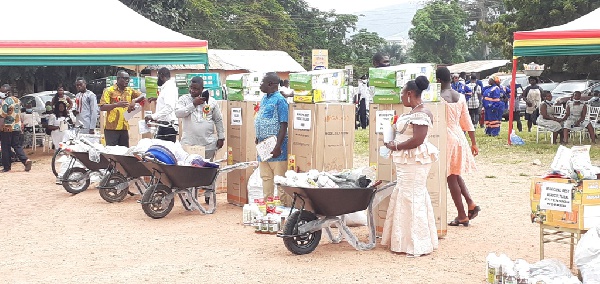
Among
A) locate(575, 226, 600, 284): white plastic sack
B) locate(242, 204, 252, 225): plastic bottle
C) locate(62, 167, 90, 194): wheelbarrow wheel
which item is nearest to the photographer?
locate(575, 226, 600, 284): white plastic sack

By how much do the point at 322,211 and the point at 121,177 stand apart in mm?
4579

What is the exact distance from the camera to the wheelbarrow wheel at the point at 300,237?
6.90 meters

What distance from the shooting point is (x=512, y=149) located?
16.9 metres

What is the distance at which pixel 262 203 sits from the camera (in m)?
8.69

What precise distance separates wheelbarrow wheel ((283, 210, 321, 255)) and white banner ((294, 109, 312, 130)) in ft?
5.47

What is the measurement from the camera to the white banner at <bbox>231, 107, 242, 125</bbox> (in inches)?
392

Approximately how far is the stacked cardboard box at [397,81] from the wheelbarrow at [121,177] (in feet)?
12.5

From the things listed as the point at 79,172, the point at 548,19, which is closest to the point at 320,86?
the point at 79,172

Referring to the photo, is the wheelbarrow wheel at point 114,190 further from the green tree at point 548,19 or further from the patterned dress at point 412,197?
the green tree at point 548,19

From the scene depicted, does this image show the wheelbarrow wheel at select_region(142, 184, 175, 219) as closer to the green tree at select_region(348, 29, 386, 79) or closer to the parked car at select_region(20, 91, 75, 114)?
the parked car at select_region(20, 91, 75, 114)

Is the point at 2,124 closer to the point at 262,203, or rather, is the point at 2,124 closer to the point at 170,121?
the point at 170,121

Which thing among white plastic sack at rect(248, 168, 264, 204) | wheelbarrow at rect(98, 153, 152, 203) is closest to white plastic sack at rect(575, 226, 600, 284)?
white plastic sack at rect(248, 168, 264, 204)

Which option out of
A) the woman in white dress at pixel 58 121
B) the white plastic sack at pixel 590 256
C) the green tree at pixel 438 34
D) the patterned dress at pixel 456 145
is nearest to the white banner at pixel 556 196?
the white plastic sack at pixel 590 256

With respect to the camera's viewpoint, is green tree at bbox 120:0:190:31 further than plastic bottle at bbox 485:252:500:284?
Yes
